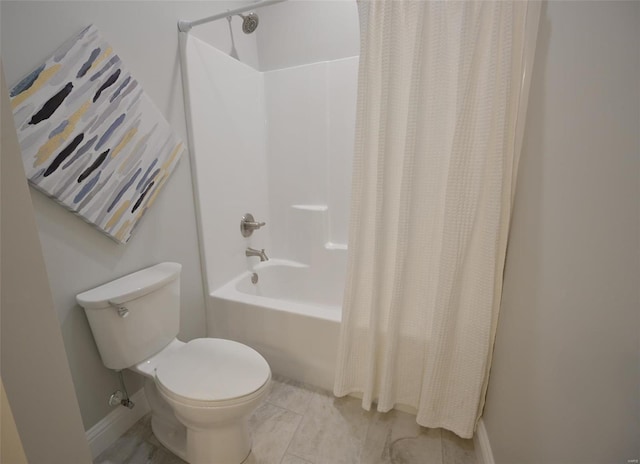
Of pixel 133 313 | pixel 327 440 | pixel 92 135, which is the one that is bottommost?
pixel 327 440

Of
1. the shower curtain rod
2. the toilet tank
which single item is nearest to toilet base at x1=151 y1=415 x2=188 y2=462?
the toilet tank

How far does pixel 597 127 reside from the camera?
57 centimetres

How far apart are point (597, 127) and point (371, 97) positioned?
0.70 m

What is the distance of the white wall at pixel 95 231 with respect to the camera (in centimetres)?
91

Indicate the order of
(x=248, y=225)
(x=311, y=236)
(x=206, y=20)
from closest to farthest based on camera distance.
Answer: (x=206, y=20) < (x=248, y=225) < (x=311, y=236)

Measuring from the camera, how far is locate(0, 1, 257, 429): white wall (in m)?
0.91

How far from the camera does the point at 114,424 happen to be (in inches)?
48.6

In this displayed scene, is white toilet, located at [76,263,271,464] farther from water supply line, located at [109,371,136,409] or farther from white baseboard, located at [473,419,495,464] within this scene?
white baseboard, located at [473,419,495,464]

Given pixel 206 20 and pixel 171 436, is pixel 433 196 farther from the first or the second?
pixel 171 436

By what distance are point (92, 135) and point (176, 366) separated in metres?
0.95

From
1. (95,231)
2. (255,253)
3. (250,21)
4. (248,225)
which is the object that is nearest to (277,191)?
(248,225)

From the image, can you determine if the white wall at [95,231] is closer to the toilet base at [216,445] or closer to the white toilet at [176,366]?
the white toilet at [176,366]

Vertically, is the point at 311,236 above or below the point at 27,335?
below

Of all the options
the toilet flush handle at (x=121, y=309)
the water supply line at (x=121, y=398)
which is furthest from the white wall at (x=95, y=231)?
the toilet flush handle at (x=121, y=309)
